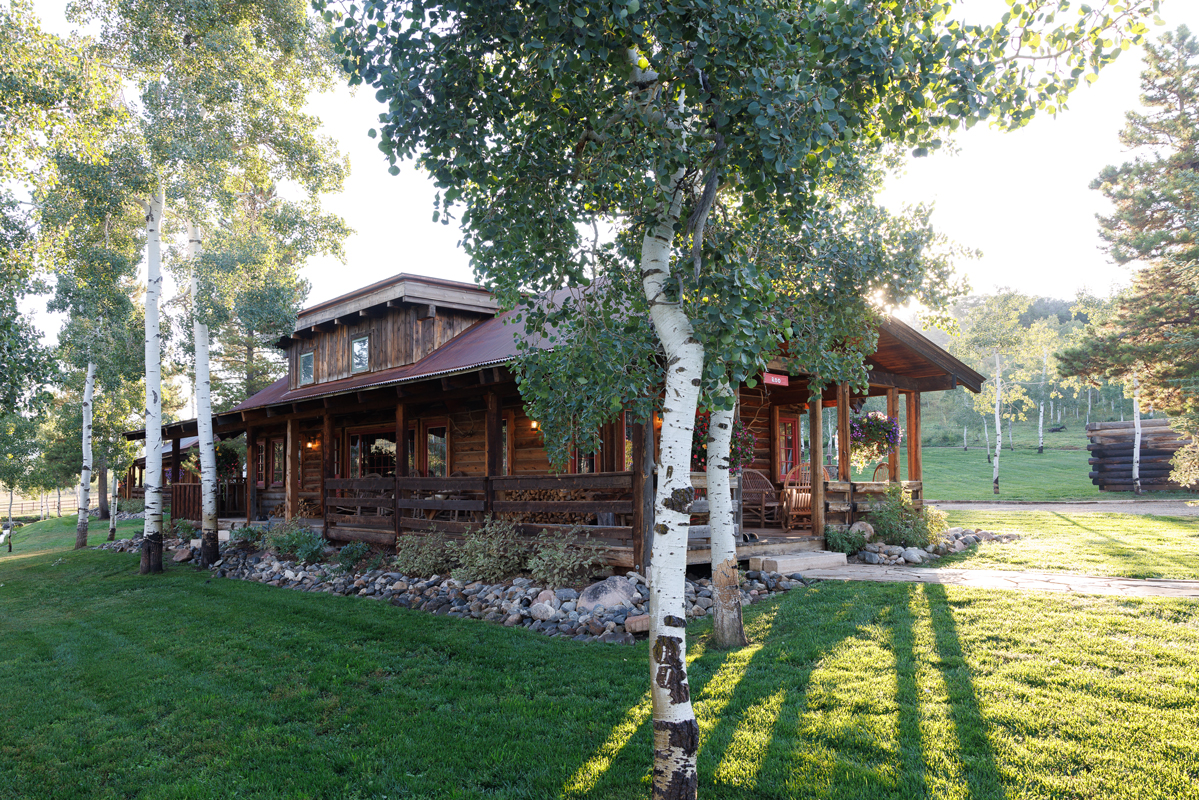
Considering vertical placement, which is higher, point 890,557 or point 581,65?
point 581,65

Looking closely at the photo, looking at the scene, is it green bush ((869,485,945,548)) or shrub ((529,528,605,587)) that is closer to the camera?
shrub ((529,528,605,587))

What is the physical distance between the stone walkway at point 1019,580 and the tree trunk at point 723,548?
→ 324cm

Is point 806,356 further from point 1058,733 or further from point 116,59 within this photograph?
point 116,59

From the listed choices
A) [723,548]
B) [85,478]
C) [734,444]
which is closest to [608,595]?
[723,548]

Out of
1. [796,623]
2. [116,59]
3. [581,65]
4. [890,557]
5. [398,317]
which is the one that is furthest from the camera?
[398,317]

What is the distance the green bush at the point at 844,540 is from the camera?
10562mm

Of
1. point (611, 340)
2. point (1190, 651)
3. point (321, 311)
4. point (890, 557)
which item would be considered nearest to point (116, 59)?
point (321, 311)

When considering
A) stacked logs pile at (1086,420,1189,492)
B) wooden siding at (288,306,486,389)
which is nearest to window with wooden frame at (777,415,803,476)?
wooden siding at (288,306,486,389)

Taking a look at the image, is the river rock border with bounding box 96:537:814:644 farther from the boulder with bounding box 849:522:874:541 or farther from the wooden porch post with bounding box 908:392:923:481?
the wooden porch post with bounding box 908:392:923:481

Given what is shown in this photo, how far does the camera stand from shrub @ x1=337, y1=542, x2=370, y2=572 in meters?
11.0

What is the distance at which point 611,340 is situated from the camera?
457 centimetres

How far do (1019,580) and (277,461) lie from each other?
19.3 metres

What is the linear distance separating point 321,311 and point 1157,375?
68.3ft

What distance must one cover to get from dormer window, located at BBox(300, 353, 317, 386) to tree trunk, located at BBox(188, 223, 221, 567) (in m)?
4.61
